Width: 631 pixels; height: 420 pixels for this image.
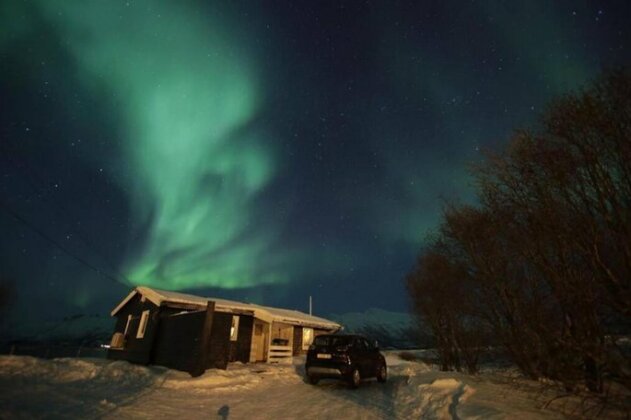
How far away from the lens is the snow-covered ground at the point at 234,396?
7625 millimetres

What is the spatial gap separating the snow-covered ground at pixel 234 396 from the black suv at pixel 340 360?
1.71 feet

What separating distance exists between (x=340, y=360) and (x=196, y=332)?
741 cm

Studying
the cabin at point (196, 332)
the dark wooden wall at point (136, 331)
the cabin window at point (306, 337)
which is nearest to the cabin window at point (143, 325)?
the cabin at point (196, 332)

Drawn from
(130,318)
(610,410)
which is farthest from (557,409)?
(130,318)

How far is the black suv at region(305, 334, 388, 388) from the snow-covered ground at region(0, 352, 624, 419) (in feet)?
1.71

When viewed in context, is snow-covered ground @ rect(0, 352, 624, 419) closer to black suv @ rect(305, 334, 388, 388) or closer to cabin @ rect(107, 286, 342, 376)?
black suv @ rect(305, 334, 388, 388)

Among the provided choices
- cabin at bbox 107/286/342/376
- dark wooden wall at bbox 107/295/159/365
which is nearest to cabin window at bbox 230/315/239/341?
cabin at bbox 107/286/342/376

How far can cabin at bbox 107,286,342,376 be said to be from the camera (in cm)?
1614

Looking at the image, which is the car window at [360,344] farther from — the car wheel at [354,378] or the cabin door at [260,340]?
the cabin door at [260,340]

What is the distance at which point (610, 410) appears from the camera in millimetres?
6219

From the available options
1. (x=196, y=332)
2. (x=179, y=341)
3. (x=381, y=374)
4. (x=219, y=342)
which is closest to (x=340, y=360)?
(x=381, y=374)

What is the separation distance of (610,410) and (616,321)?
1813 mm

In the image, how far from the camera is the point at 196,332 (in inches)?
635

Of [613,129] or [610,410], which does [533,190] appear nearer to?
[613,129]
